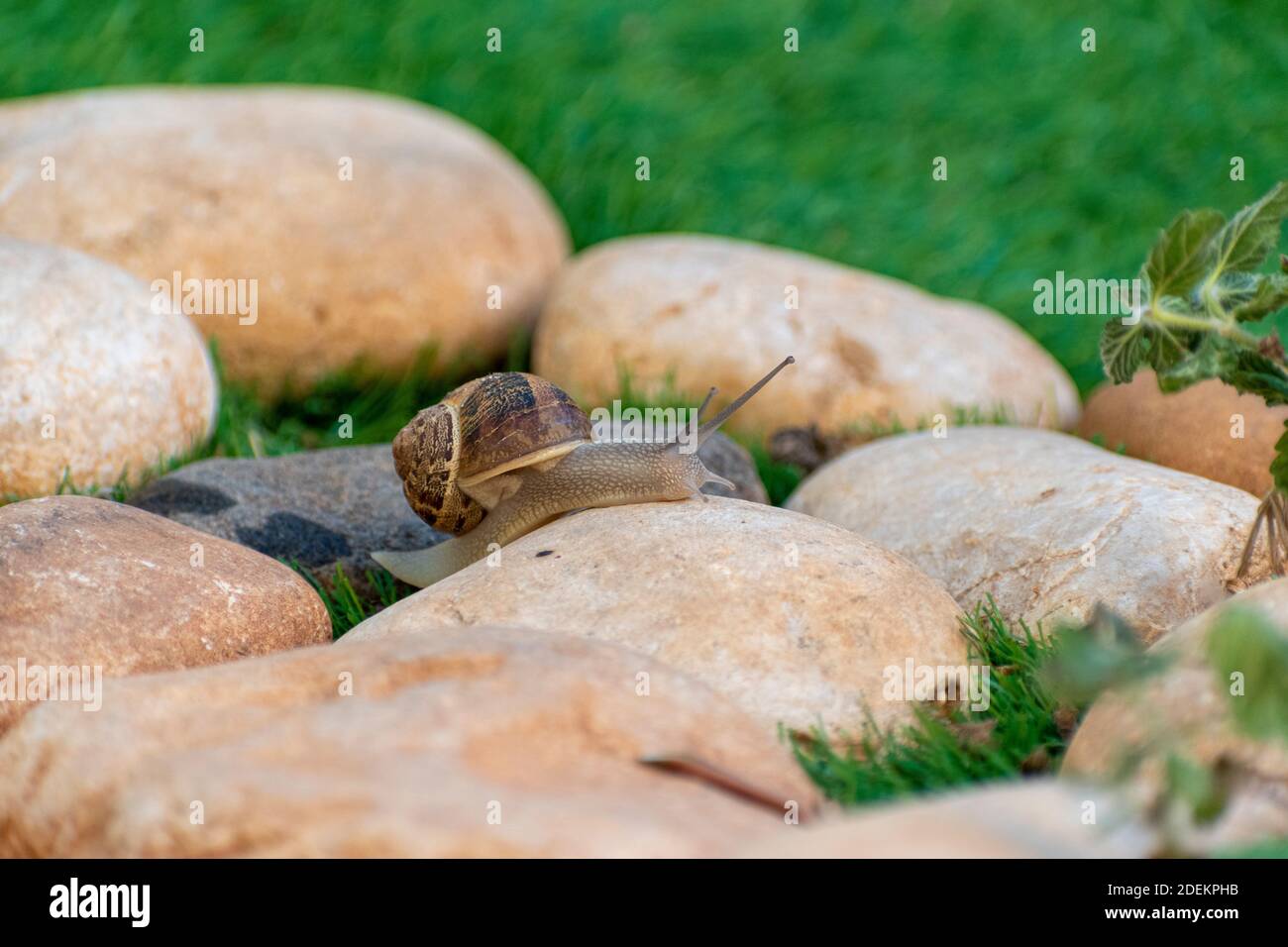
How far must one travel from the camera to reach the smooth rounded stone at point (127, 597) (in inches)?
118

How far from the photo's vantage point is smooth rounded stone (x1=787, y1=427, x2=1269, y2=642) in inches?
132

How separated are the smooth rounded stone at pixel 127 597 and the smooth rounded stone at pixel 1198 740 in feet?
6.20

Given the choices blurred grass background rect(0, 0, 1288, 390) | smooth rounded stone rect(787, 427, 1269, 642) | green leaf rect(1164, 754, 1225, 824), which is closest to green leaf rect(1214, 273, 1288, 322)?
smooth rounded stone rect(787, 427, 1269, 642)

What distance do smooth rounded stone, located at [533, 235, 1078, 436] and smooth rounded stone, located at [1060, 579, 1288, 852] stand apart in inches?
114

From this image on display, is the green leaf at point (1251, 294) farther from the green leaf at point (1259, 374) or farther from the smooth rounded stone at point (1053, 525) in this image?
the smooth rounded stone at point (1053, 525)

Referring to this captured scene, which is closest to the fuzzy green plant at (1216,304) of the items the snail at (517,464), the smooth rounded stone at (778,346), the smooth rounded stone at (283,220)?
the snail at (517,464)

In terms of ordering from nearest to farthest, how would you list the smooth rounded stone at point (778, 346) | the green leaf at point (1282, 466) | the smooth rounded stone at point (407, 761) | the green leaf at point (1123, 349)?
the smooth rounded stone at point (407, 761), the green leaf at point (1282, 466), the green leaf at point (1123, 349), the smooth rounded stone at point (778, 346)

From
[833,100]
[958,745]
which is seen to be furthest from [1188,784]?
[833,100]

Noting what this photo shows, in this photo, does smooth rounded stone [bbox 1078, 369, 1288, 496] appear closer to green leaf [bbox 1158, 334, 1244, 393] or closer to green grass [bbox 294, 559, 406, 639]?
green leaf [bbox 1158, 334, 1244, 393]

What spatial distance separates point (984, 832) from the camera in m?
1.74

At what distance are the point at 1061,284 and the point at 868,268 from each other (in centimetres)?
97
